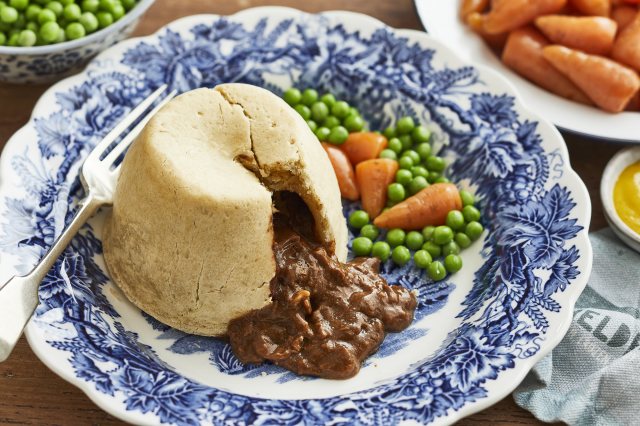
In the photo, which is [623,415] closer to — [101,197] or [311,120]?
[311,120]

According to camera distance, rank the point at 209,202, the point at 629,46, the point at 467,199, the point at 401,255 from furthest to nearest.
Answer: the point at 629,46, the point at 467,199, the point at 401,255, the point at 209,202

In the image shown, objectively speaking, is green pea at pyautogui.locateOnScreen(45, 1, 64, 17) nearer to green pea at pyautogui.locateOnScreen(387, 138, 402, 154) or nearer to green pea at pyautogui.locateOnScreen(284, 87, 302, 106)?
green pea at pyautogui.locateOnScreen(284, 87, 302, 106)

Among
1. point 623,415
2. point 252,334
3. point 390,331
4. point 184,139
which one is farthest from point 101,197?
point 623,415

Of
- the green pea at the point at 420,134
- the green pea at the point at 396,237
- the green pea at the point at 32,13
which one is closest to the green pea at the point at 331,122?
the green pea at the point at 420,134

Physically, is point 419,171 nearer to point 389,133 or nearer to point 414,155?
point 414,155

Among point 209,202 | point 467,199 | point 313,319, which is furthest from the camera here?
point 467,199

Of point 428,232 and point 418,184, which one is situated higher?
point 418,184

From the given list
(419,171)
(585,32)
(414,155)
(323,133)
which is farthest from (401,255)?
(585,32)
